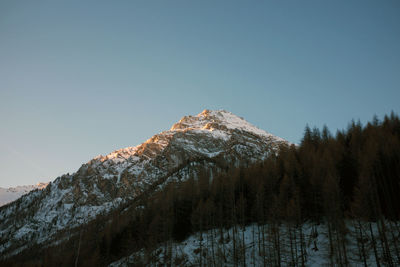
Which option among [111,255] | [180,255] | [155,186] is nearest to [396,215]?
[180,255]

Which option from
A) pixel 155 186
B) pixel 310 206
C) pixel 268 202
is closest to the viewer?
pixel 310 206

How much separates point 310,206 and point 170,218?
3673cm

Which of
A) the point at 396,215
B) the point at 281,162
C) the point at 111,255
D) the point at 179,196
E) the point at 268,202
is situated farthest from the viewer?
the point at 179,196

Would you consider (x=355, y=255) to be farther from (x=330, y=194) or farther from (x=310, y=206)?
(x=310, y=206)

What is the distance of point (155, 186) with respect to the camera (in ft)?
655

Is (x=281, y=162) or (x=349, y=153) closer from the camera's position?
(x=349, y=153)

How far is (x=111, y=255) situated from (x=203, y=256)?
35.4 m

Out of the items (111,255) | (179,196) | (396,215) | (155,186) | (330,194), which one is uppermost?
(155,186)

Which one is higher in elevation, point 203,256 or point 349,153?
point 349,153

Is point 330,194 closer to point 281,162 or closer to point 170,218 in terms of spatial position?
point 281,162

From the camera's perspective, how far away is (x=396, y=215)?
4512 cm

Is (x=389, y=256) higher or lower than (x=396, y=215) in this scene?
lower

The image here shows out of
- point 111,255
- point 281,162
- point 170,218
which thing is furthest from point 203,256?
point 111,255

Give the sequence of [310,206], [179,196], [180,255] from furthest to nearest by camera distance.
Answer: [179,196]
[180,255]
[310,206]
